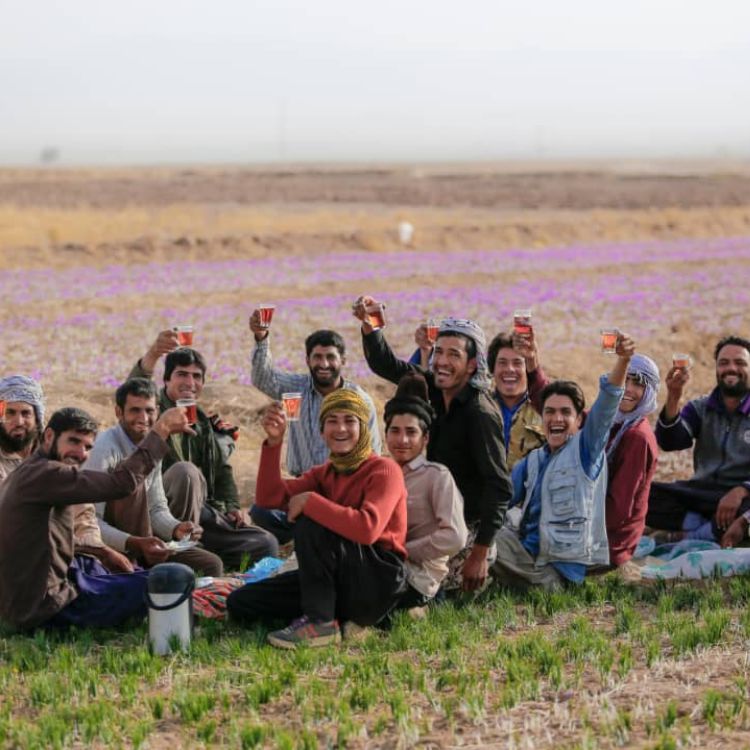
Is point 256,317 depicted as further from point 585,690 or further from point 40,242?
point 40,242

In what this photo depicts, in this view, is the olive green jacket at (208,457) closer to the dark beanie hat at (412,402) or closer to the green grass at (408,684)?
the green grass at (408,684)

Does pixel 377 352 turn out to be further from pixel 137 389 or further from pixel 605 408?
pixel 605 408

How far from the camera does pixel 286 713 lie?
5.70 m

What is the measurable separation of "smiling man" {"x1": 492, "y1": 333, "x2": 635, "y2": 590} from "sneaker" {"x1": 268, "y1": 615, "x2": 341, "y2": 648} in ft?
4.33

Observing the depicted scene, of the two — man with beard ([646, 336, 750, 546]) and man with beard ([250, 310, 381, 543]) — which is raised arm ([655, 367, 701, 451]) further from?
man with beard ([250, 310, 381, 543])

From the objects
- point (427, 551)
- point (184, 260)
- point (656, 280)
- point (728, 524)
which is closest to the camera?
point (427, 551)

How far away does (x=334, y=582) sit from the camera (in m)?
6.60

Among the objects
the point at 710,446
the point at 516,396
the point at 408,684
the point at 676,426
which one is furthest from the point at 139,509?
the point at 710,446

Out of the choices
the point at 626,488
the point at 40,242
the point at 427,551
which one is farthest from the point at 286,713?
the point at 40,242

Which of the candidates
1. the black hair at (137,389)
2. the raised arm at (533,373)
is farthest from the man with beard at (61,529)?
the raised arm at (533,373)

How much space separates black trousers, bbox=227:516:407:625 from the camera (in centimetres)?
649

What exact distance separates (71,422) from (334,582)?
146 cm

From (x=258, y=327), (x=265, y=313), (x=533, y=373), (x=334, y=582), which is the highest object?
(x=265, y=313)

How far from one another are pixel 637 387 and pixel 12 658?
3.80 meters
